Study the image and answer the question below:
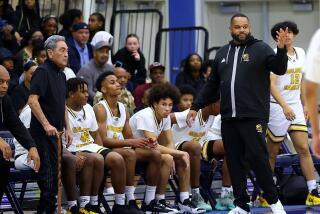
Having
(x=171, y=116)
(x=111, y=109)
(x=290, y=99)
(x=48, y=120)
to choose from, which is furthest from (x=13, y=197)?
(x=290, y=99)

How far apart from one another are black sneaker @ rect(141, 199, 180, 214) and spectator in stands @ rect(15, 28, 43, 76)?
2.99 metres

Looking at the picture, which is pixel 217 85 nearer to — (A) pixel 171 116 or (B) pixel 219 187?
(A) pixel 171 116

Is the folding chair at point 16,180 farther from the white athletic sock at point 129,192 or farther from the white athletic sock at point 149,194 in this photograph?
the white athletic sock at point 149,194

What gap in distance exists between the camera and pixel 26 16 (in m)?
16.5

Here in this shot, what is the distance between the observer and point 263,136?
11.5 meters

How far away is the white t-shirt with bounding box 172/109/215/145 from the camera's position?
1307 centimetres

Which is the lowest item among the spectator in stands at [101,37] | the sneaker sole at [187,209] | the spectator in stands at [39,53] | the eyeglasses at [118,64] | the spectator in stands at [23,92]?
the sneaker sole at [187,209]

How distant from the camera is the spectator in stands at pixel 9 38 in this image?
49.9 feet

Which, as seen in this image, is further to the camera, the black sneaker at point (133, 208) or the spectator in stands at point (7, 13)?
the spectator in stands at point (7, 13)

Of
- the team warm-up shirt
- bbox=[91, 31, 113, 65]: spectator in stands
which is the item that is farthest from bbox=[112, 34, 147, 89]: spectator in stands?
the team warm-up shirt

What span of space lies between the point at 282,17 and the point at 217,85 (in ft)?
25.2

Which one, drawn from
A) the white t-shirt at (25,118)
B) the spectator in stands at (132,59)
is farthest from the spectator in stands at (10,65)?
the spectator in stands at (132,59)

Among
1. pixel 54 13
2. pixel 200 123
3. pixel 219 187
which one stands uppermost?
pixel 54 13

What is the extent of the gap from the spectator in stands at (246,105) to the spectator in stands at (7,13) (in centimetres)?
532
